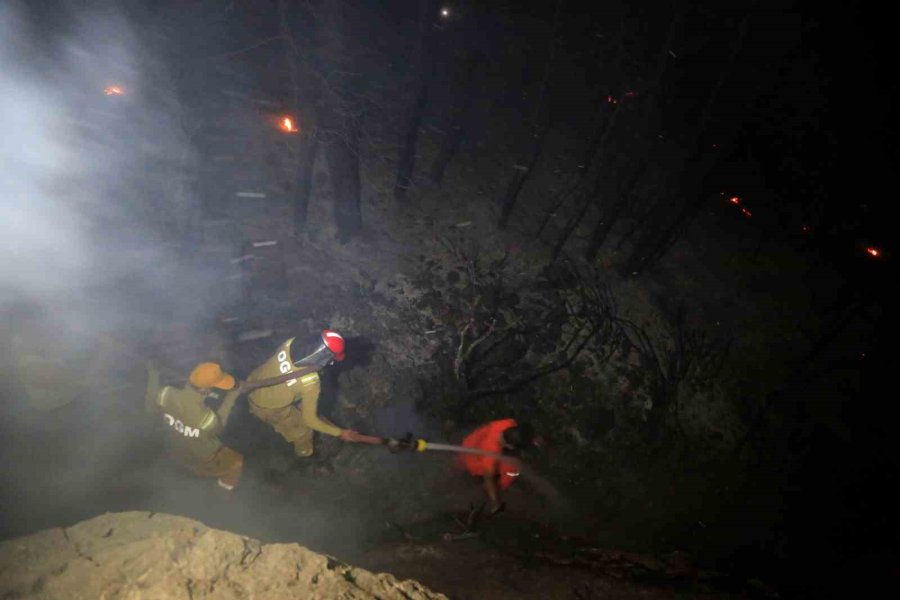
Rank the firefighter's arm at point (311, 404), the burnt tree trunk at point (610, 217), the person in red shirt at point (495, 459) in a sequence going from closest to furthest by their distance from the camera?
the firefighter's arm at point (311, 404) < the person in red shirt at point (495, 459) < the burnt tree trunk at point (610, 217)

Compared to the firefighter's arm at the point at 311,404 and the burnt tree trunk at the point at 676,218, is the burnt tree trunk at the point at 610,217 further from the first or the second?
the firefighter's arm at the point at 311,404

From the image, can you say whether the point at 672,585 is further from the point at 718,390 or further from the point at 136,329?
the point at 136,329

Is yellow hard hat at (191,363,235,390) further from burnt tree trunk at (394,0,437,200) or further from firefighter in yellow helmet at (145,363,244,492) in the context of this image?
burnt tree trunk at (394,0,437,200)

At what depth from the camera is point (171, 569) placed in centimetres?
282

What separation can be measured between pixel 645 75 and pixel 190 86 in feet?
45.5

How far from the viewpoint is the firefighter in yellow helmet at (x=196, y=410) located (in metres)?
4.49

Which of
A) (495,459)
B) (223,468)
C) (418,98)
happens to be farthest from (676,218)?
(223,468)

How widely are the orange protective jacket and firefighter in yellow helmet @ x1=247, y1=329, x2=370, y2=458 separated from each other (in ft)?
5.46

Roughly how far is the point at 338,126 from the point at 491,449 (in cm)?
693

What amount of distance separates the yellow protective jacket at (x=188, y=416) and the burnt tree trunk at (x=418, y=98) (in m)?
7.29

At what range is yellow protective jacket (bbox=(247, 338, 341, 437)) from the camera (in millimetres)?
4918

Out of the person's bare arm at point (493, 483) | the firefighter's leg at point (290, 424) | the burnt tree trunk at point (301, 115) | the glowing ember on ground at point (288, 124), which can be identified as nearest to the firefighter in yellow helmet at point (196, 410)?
the firefighter's leg at point (290, 424)

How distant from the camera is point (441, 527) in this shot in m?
6.07

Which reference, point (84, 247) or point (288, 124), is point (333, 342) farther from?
point (288, 124)
